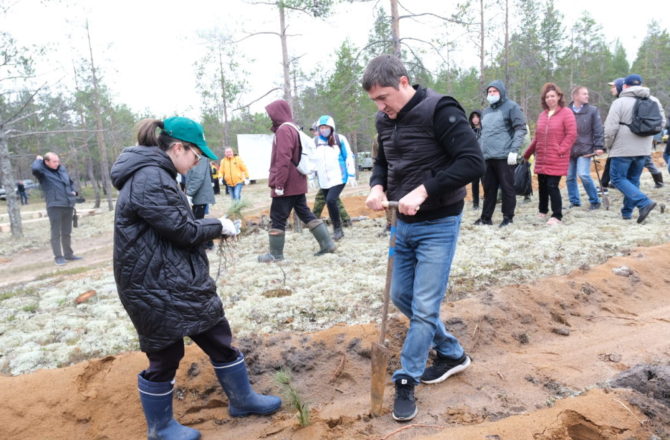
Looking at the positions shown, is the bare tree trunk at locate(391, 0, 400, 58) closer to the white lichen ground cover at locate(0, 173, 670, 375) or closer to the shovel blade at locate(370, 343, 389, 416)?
the white lichen ground cover at locate(0, 173, 670, 375)

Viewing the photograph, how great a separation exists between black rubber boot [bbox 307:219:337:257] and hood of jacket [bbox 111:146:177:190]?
3.99m

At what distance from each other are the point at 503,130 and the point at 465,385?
4.93 m

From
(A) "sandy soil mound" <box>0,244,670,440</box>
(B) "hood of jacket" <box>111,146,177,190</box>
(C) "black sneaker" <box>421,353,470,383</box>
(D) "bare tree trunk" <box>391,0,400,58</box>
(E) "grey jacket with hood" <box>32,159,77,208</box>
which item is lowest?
(A) "sandy soil mound" <box>0,244,670,440</box>

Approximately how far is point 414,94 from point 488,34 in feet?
67.4

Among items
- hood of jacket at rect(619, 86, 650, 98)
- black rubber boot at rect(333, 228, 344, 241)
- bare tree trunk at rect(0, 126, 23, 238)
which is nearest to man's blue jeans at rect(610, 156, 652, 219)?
hood of jacket at rect(619, 86, 650, 98)

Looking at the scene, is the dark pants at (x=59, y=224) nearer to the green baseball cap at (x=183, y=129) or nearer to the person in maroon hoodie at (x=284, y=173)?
the person in maroon hoodie at (x=284, y=173)

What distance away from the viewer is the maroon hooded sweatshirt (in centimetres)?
602

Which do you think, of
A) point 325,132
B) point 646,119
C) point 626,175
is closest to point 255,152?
point 325,132

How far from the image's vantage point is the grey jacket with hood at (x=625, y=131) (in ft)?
22.1

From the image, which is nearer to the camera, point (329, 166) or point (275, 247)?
point (275, 247)

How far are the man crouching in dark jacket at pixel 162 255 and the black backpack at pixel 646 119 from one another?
643 cm

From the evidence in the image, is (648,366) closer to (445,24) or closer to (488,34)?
(445,24)

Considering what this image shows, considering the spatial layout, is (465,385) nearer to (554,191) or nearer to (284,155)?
(284,155)

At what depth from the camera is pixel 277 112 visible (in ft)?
20.0
